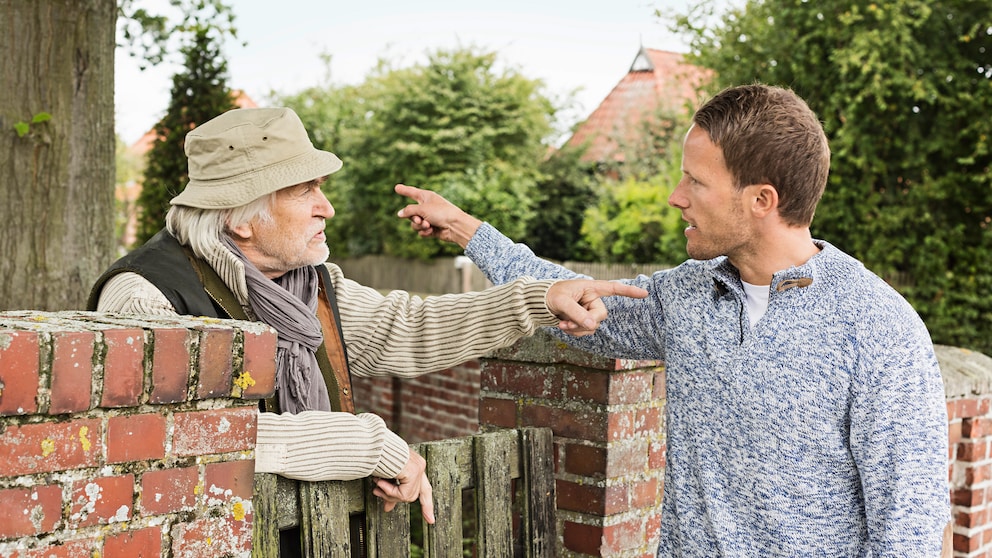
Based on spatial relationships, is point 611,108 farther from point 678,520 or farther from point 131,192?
point 678,520

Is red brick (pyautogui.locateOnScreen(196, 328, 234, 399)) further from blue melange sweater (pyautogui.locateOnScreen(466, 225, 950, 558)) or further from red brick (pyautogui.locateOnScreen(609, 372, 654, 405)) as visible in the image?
red brick (pyautogui.locateOnScreen(609, 372, 654, 405))

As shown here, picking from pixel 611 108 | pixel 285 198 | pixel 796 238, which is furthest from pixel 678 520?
pixel 611 108

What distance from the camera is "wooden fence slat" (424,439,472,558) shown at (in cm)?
226

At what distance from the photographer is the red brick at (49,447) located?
4.63 ft

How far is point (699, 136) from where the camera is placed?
7.25ft

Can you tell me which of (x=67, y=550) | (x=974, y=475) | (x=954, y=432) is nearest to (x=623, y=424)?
(x=67, y=550)

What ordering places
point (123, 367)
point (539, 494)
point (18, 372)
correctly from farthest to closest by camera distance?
1. point (539, 494)
2. point (123, 367)
3. point (18, 372)

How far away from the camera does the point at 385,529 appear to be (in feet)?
7.09

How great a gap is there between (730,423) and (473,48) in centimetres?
2018

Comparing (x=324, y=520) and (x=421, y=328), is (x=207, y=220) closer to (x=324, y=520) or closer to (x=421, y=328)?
(x=421, y=328)

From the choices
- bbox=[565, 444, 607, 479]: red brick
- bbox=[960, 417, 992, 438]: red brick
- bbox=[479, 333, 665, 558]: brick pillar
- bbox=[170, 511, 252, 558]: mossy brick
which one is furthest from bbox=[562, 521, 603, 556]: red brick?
bbox=[960, 417, 992, 438]: red brick

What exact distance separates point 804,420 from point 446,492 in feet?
2.91

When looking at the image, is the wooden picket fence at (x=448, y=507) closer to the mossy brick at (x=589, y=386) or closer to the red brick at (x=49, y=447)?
the mossy brick at (x=589, y=386)

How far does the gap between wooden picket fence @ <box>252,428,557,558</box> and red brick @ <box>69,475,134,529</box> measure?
0.38 metres
